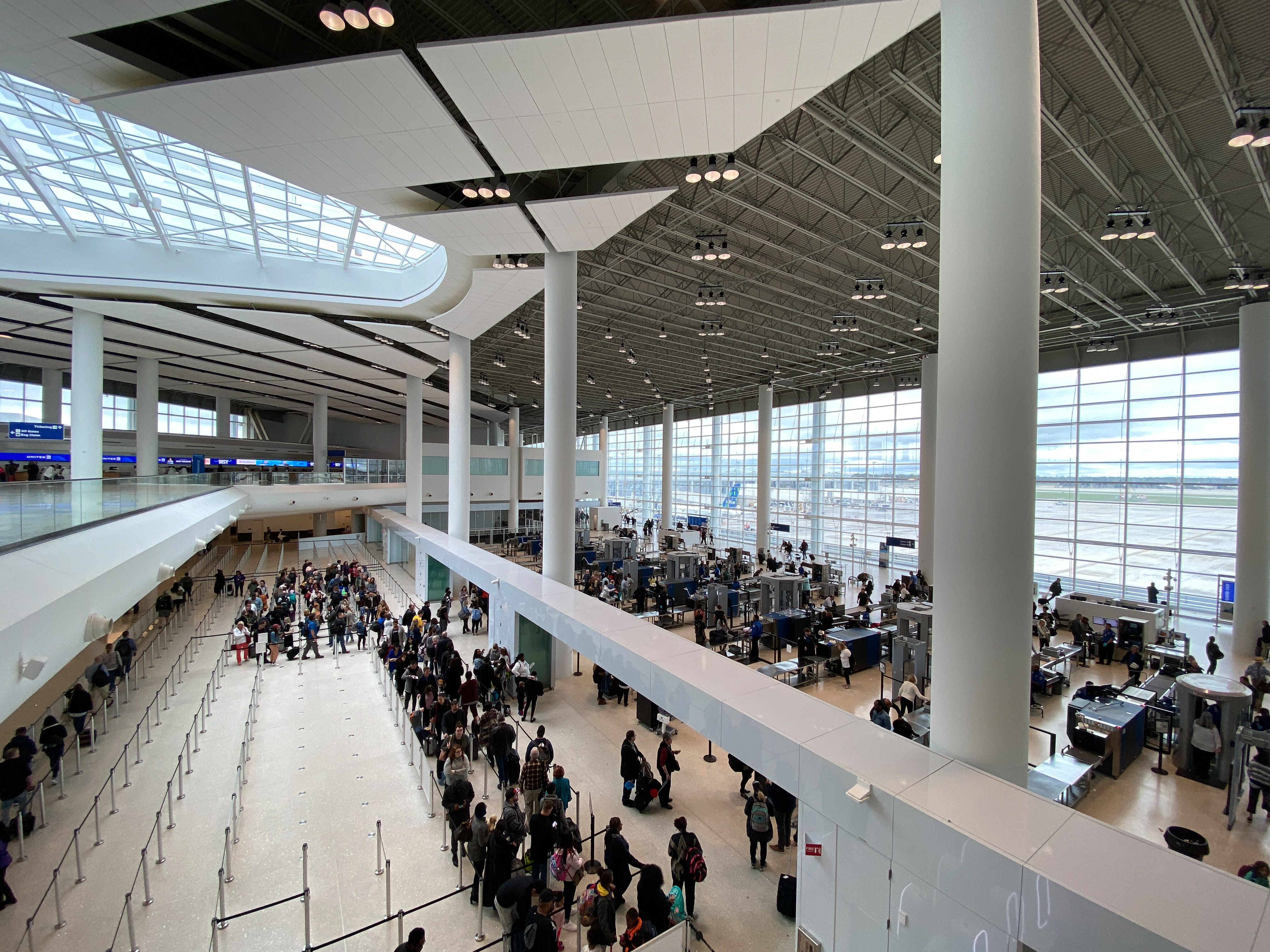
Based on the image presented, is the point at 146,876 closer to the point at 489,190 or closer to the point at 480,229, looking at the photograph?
the point at 489,190

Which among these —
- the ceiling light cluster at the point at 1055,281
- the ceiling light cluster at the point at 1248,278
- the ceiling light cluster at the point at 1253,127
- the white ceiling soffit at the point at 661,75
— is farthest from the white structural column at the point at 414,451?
the ceiling light cluster at the point at 1248,278

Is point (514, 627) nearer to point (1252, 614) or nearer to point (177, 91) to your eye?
point (177, 91)

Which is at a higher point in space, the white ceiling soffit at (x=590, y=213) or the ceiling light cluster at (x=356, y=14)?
the white ceiling soffit at (x=590, y=213)

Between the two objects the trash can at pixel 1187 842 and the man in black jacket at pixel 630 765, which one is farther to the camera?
the man in black jacket at pixel 630 765

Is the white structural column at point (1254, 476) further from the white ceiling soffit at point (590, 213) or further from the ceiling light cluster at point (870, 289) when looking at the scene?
the white ceiling soffit at point (590, 213)

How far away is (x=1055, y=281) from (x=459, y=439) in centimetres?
1910

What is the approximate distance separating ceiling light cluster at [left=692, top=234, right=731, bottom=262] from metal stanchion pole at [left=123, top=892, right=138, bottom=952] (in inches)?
500

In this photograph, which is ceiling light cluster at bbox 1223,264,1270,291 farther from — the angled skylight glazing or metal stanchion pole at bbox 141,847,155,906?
metal stanchion pole at bbox 141,847,155,906

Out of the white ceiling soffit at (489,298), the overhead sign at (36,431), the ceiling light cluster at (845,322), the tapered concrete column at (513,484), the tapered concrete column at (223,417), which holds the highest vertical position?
the ceiling light cluster at (845,322)

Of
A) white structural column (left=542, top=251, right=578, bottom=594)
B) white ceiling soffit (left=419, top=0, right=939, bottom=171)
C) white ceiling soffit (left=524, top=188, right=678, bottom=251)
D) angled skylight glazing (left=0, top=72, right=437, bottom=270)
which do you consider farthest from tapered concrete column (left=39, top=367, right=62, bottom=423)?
white ceiling soffit (left=419, top=0, right=939, bottom=171)

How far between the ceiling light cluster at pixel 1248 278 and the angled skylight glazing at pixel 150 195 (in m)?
19.3

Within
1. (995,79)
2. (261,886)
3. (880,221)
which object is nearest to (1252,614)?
(880,221)

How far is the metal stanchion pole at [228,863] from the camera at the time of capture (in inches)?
242

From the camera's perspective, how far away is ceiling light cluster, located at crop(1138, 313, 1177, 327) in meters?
16.3
